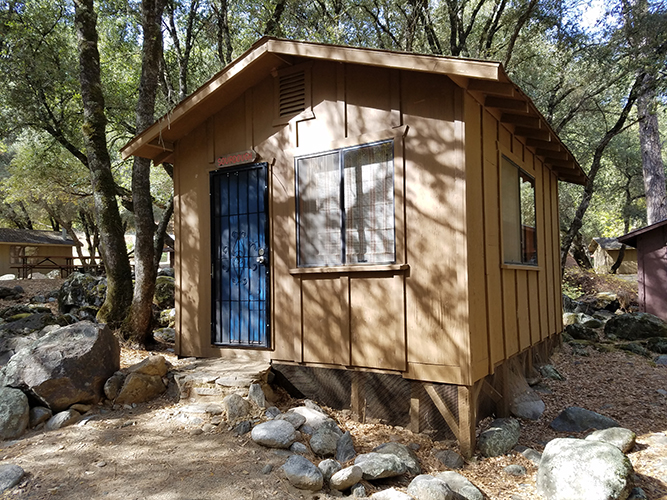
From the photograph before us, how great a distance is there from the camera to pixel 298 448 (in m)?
4.50

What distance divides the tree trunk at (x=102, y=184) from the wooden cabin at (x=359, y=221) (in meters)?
1.58

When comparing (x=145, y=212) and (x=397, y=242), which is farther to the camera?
(x=145, y=212)

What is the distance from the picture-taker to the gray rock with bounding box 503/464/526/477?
4.60 m

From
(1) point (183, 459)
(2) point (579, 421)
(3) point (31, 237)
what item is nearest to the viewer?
(1) point (183, 459)

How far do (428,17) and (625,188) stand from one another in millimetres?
15927

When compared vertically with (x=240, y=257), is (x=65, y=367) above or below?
below

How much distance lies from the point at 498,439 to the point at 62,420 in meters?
4.66

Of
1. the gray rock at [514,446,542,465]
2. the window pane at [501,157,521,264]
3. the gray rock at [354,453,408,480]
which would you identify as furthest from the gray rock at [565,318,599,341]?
the gray rock at [354,453,408,480]

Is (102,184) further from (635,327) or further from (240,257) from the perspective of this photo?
(635,327)

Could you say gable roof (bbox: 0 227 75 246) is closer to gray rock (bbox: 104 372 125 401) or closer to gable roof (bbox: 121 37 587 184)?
gable roof (bbox: 121 37 587 184)

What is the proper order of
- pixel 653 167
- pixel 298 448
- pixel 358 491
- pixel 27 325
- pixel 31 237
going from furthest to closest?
pixel 31 237
pixel 653 167
pixel 27 325
pixel 298 448
pixel 358 491

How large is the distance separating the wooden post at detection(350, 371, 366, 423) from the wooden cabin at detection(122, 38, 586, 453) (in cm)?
2

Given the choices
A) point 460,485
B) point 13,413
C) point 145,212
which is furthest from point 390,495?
point 145,212

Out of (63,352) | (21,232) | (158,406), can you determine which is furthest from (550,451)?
(21,232)
